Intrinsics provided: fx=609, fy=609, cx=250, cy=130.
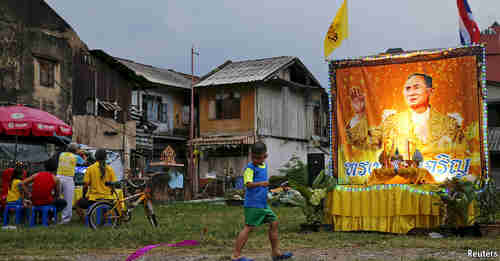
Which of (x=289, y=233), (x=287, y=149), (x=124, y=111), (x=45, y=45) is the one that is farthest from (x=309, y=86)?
(x=289, y=233)

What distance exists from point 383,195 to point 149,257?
437cm

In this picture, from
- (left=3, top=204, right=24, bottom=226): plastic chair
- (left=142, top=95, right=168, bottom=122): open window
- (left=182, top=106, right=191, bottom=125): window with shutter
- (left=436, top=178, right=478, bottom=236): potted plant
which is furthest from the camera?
(left=182, top=106, right=191, bottom=125): window with shutter

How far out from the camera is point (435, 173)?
13.2m

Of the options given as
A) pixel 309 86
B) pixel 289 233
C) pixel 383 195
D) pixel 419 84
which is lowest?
pixel 289 233

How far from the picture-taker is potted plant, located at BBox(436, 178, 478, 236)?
→ 30.9 ft

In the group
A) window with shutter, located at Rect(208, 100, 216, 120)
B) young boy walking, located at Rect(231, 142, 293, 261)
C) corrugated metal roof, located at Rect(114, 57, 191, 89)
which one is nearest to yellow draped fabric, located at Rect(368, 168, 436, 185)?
young boy walking, located at Rect(231, 142, 293, 261)

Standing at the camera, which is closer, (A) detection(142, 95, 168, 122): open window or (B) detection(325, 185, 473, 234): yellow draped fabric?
(B) detection(325, 185, 473, 234): yellow draped fabric

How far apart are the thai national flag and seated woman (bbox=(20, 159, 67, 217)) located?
8.90m

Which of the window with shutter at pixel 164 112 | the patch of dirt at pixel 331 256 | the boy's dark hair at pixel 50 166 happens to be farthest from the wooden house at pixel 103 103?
the patch of dirt at pixel 331 256

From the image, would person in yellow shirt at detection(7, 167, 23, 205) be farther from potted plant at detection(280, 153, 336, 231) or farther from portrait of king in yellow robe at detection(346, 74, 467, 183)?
portrait of king in yellow robe at detection(346, 74, 467, 183)

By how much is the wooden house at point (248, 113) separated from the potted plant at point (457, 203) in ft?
59.2

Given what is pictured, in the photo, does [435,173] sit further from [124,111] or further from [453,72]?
[124,111]

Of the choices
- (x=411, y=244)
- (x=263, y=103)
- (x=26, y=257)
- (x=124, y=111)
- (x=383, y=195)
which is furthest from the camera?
(x=263, y=103)

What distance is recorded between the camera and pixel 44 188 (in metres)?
11.6
